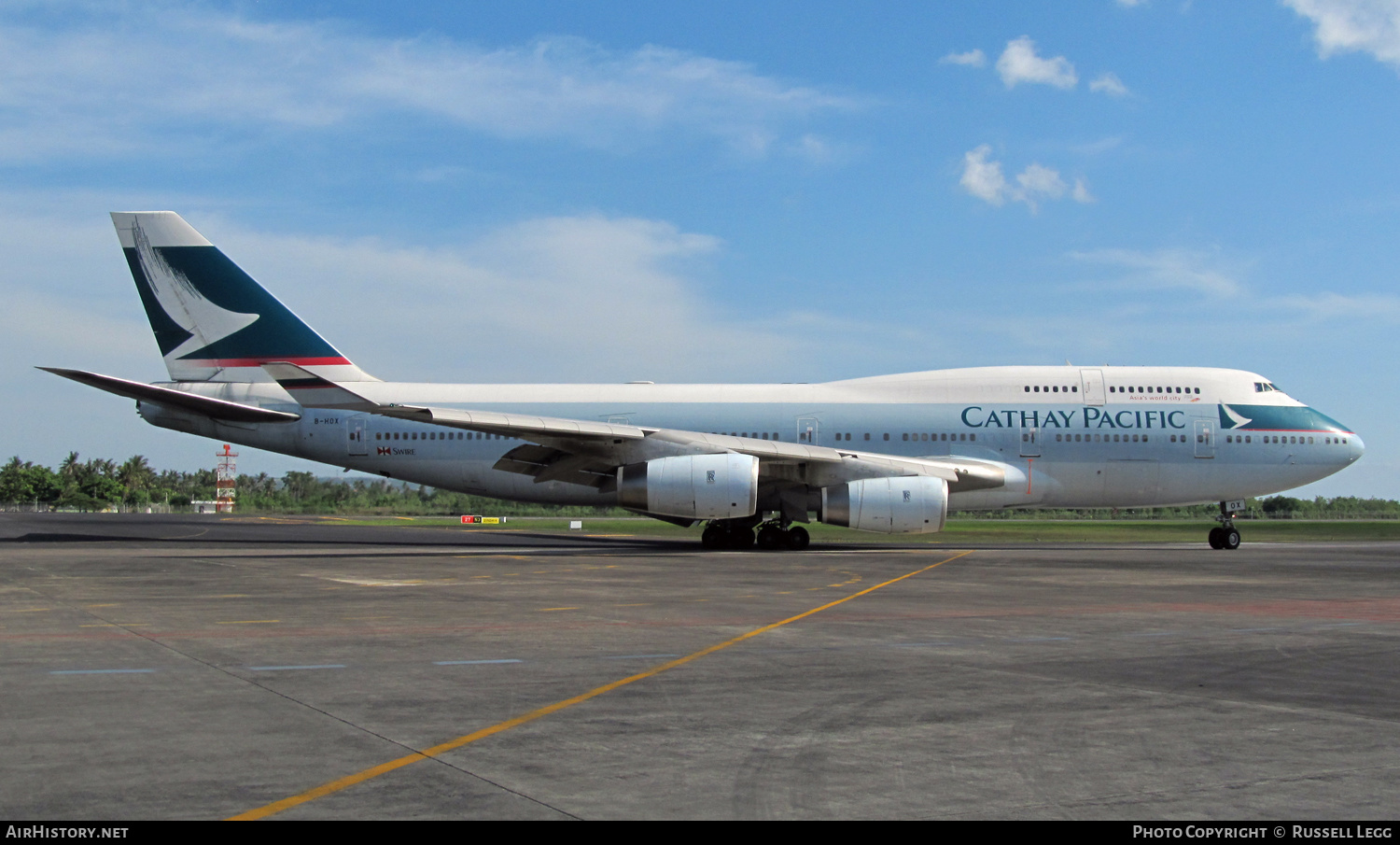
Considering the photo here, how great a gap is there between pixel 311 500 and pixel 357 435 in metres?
56.8

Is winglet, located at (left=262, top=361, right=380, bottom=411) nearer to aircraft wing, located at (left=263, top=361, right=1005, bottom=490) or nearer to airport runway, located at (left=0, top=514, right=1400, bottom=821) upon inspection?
aircraft wing, located at (left=263, top=361, right=1005, bottom=490)

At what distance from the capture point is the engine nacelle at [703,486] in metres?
22.2

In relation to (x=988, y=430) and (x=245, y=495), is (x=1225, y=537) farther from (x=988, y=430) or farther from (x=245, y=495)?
(x=245, y=495)

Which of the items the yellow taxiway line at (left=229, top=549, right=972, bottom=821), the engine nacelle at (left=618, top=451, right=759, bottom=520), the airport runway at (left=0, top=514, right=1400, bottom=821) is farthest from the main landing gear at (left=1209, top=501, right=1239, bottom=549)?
the yellow taxiway line at (left=229, top=549, right=972, bottom=821)

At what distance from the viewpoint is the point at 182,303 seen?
26969mm

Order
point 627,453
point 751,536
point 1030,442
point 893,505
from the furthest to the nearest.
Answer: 1. point 1030,442
2. point 751,536
3. point 627,453
4. point 893,505

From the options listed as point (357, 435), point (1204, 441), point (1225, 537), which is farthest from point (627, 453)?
point (1225, 537)

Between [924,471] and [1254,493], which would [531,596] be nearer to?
[924,471]

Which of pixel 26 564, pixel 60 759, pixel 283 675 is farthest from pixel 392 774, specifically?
pixel 26 564

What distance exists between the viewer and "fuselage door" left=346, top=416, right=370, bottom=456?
26203 millimetres

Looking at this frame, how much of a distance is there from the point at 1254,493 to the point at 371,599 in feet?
77.2

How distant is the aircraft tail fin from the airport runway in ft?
46.1

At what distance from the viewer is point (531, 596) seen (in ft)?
41.7

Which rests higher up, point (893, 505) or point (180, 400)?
point (180, 400)
